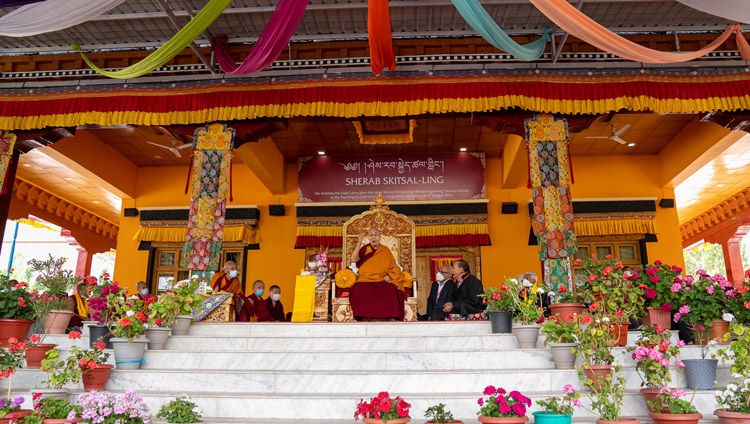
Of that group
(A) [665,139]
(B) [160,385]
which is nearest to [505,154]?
(A) [665,139]

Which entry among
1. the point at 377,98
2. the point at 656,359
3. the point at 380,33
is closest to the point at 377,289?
the point at 377,98

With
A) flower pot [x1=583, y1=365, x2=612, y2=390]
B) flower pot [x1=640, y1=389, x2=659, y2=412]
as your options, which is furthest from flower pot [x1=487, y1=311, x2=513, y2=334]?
flower pot [x1=640, y1=389, x2=659, y2=412]

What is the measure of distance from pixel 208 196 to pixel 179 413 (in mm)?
4182

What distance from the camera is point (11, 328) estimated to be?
4.80m

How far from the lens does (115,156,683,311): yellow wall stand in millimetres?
9914

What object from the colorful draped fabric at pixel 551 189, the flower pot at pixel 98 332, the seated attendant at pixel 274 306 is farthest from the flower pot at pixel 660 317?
the seated attendant at pixel 274 306

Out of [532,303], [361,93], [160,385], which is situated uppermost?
[361,93]

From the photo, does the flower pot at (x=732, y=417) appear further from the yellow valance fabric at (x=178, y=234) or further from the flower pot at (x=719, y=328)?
the yellow valance fabric at (x=178, y=234)

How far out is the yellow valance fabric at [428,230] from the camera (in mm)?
9844

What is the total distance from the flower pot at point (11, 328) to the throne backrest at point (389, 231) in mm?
4475

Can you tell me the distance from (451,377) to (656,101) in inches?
199

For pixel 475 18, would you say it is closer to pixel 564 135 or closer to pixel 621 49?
pixel 621 49

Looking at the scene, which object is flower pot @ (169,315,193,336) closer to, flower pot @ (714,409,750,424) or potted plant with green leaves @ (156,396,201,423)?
potted plant with green leaves @ (156,396,201,423)

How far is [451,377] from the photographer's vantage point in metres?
3.75
